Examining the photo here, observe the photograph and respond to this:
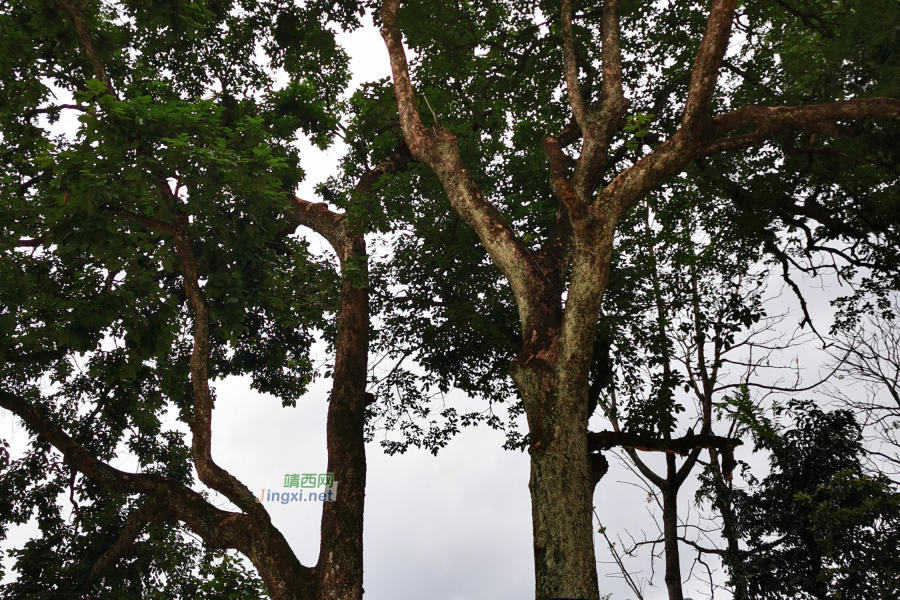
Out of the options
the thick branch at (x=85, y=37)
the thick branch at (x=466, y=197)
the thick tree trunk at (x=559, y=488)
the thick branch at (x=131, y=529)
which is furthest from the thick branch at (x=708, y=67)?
the thick branch at (x=131, y=529)

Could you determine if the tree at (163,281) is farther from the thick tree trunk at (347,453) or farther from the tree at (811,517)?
the tree at (811,517)

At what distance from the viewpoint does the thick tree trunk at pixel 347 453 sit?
830cm

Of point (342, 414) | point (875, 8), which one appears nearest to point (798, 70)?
point (875, 8)

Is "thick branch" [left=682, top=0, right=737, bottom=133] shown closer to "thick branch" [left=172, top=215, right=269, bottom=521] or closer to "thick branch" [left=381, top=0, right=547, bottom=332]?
"thick branch" [left=381, top=0, right=547, bottom=332]

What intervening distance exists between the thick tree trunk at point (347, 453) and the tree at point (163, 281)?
27 millimetres

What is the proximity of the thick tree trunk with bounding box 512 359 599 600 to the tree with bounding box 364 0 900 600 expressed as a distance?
0.05 feet

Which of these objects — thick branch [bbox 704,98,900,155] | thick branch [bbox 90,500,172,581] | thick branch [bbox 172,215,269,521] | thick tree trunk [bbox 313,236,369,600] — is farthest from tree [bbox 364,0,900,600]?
thick branch [bbox 90,500,172,581]

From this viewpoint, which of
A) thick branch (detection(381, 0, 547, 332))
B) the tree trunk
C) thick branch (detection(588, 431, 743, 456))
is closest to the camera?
thick branch (detection(381, 0, 547, 332))

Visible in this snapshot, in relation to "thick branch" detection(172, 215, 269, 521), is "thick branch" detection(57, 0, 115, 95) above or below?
above

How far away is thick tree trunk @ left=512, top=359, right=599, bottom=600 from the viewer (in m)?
5.98

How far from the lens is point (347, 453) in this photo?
9180 millimetres

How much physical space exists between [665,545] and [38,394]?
1093cm

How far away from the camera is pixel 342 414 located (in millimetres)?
9523

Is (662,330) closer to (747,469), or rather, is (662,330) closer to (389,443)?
(747,469)
